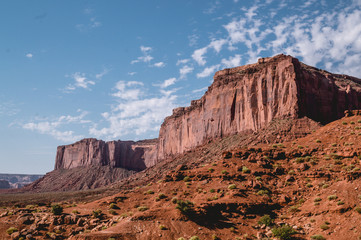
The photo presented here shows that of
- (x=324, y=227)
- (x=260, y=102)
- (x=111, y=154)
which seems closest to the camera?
(x=324, y=227)

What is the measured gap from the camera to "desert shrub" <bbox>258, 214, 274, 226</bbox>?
23862 millimetres

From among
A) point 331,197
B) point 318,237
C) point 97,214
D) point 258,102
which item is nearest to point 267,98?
point 258,102

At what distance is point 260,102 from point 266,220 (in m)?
46.7

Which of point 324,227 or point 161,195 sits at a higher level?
point 161,195

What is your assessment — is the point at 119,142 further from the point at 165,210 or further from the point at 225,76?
the point at 165,210

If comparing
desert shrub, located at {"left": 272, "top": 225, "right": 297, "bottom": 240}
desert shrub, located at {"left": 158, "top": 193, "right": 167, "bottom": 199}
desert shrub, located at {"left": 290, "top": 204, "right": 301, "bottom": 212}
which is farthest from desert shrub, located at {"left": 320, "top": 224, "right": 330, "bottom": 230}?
desert shrub, located at {"left": 158, "top": 193, "right": 167, "bottom": 199}

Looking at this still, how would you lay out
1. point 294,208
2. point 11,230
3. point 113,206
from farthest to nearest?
point 113,206
point 294,208
point 11,230

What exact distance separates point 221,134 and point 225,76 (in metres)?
20.4

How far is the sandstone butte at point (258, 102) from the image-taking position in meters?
60.8

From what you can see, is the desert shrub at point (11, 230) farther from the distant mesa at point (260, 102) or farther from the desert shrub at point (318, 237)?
the distant mesa at point (260, 102)

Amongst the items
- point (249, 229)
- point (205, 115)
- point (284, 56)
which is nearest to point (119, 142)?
point (205, 115)

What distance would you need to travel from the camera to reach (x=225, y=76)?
3575 inches

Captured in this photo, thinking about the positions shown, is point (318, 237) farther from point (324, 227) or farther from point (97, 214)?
point (97, 214)

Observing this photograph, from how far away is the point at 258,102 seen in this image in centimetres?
6875
